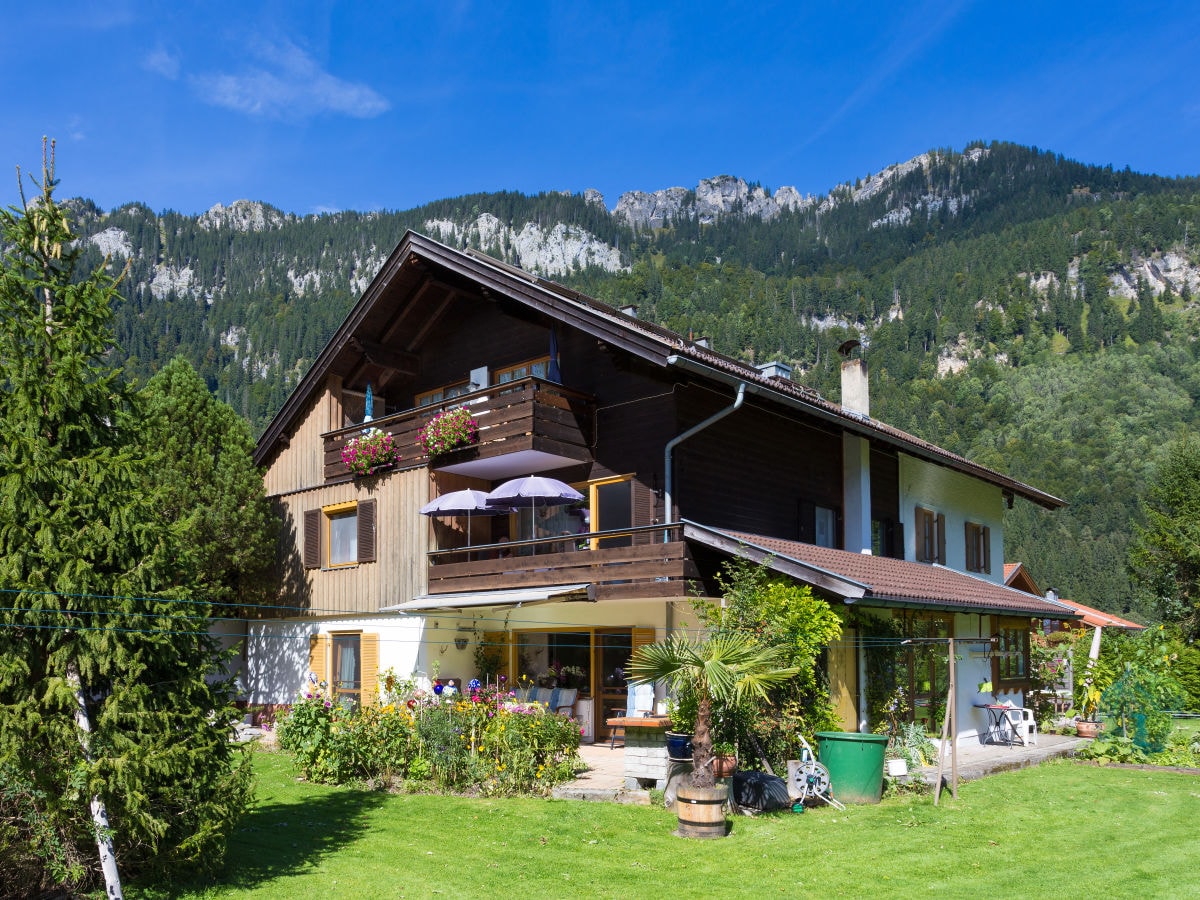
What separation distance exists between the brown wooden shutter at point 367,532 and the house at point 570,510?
4 cm

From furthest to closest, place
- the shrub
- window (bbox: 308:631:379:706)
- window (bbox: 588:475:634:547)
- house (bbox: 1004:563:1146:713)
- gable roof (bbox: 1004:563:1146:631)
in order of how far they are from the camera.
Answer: gable roof (bbox: 1004:563:1146:631), house (bbox: 1004:563:1146:713), window (bbox: 308:631:379:706), window (bbox: 588:475:634:547), the shrub

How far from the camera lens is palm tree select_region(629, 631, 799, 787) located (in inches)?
493

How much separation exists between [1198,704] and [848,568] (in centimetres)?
1913

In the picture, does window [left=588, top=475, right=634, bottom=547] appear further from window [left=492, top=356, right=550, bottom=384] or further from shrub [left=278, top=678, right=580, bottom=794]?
shrub [left=278, top=678, right=580, bottom=794]

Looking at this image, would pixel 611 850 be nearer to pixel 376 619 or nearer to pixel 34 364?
pixel 34 364

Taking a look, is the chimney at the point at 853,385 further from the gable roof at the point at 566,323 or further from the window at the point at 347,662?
the window at the point at 347,662

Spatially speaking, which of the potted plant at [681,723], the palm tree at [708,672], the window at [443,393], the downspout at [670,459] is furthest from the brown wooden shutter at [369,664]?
the palm tree at [708,672]

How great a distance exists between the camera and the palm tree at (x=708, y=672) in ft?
41.1

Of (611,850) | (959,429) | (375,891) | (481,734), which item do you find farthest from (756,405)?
(959,429)

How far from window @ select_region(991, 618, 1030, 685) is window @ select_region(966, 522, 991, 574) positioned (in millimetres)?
4152

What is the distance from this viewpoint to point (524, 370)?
22109 mm

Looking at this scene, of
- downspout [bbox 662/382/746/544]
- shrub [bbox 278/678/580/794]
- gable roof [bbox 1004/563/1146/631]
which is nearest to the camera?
shrub [bbox 278/678/580/794]

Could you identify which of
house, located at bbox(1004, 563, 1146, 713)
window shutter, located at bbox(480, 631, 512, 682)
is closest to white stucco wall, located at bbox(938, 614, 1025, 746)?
house, located at bbox(1004, 563, 1146, 713)

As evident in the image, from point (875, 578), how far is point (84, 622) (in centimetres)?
1291
